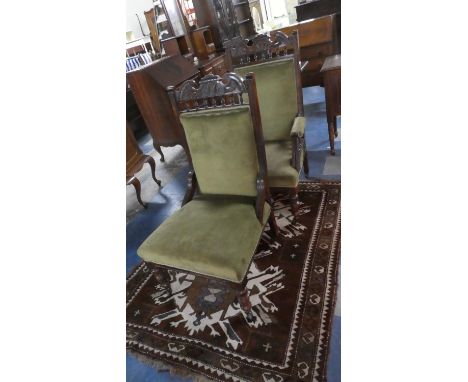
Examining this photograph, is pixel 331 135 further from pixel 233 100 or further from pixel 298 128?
pixel 233 100

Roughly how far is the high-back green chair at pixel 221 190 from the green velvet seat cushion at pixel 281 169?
241mm

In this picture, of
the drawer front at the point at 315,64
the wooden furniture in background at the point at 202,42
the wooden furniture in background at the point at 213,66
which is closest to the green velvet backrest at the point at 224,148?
the wooden furniture in background at the point at 213,66

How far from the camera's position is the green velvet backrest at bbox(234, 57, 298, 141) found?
6.35ft

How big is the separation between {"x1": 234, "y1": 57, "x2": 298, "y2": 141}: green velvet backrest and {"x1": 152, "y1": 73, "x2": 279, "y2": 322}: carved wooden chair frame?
0.54 metres

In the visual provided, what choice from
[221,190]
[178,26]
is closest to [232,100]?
[221,190]

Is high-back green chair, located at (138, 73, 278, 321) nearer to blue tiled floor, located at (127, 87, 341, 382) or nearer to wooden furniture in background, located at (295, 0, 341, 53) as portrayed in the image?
blue tiled floor, located at (127, 87, 341, 382)

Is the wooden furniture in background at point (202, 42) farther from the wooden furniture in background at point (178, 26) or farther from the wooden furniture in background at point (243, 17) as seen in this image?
the wooden furniture in background at point (243, 17)

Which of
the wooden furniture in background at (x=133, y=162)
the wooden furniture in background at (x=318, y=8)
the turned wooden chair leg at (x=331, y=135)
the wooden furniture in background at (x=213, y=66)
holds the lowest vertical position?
the turned wooden chair leg at (x=331, y=135)

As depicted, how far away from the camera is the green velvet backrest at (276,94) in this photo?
194 centimetres

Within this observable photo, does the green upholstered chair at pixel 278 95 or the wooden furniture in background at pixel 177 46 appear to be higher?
the wooden furniture in background at pixel 177 46

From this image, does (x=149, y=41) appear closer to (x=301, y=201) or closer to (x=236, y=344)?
(x=301, y=201)

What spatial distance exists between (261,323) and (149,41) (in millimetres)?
7118

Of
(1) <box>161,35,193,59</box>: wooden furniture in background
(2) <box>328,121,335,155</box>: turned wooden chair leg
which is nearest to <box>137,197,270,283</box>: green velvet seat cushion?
(2) <box>328,121,335,155</box>: turned wooden chair leg
